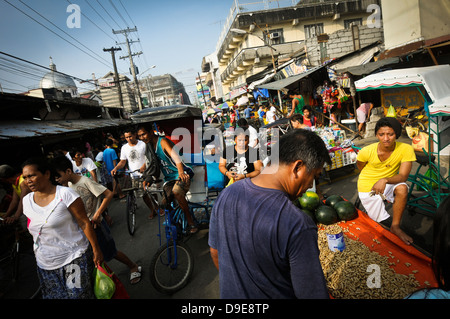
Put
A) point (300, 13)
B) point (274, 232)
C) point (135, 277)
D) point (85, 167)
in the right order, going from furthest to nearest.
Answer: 1. point (300, 13)
2. point (85, 167)
3. point (135, 277)
4. point (274, 232)

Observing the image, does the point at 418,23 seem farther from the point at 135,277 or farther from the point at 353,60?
the point at 135,277

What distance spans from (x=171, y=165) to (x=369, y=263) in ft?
10.6

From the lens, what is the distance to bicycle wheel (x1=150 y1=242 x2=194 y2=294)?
3.28 metres

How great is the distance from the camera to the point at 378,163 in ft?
11.8

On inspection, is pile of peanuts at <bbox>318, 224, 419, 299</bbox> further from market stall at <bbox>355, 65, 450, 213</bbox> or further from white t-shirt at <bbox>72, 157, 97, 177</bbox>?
white t-shirt at <bbox>72, 157, 97, 177</bbox>

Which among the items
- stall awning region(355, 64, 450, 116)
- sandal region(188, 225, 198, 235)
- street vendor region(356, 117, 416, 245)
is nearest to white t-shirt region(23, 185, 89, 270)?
sandal region(188, 225, 198, 235)

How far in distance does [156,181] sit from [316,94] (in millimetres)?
11351

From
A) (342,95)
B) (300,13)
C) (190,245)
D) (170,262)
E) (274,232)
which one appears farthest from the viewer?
(300,13)

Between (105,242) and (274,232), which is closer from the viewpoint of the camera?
(274,232)

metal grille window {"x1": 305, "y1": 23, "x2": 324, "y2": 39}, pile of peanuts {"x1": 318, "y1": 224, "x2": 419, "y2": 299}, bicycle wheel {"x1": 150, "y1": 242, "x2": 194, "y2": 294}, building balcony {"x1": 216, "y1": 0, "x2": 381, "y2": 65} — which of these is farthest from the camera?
metal grille window {"x1": 305, "y1": 23, "x2": 324, "y2": 39}

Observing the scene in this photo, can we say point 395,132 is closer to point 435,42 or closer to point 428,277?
point 428,277

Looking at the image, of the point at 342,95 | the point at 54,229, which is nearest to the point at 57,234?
the point at 54,229

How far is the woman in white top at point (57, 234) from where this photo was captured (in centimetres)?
236

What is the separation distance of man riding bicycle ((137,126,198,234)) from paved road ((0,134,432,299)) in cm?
70
